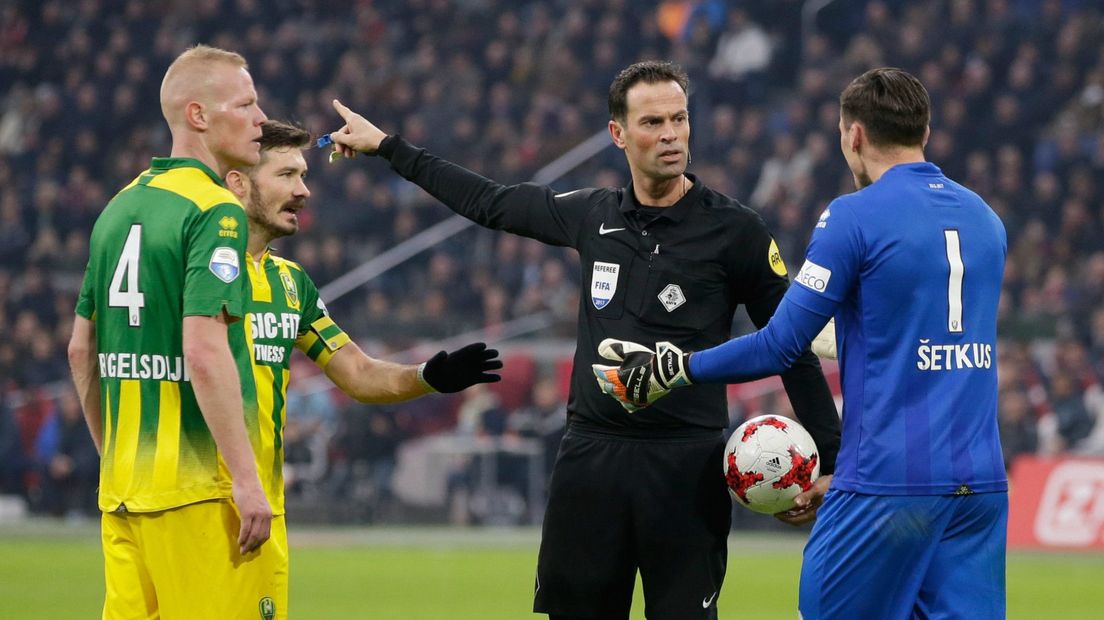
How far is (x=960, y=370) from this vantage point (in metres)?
4.54

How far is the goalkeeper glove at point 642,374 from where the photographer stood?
4828 millimetres

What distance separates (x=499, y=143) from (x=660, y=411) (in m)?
16.1

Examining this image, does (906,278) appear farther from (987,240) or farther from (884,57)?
(884,57)

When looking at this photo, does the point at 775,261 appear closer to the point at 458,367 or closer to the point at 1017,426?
the point at 458,367

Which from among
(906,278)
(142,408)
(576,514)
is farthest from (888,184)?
(142,408)

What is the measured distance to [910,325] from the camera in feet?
14.8

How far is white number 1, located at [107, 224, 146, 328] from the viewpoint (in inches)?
183

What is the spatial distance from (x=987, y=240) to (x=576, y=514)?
1.77m

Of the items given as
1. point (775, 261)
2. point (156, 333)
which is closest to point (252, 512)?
point (156, 333)

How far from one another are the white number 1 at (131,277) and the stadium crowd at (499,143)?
1250 cm

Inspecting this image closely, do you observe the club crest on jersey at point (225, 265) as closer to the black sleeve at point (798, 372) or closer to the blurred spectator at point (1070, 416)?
the black sleeve at point (798, 372)

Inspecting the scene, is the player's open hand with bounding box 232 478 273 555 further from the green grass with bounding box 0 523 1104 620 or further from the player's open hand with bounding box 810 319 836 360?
the green grass with bounding box 0 523 1104 620

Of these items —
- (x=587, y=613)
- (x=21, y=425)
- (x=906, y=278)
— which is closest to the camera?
(x=906, y=278)

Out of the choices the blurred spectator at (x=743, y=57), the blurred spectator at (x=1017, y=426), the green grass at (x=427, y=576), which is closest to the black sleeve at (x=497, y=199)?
the green grass at (x=427, y=576)
